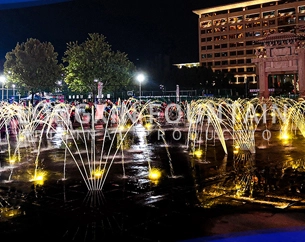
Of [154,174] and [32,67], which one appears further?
[32,67]

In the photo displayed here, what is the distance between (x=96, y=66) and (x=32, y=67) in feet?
29.1

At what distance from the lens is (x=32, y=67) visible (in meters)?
56.4

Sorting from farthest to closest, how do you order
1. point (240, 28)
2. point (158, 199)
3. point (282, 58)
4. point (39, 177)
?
point (240, 28), point (282, 58), point (39, 177), point (158, 199)

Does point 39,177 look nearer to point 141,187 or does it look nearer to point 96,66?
point 141,187

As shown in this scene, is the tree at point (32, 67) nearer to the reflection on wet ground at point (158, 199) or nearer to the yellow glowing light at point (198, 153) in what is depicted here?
the yellow glowing light at point (198, 153)

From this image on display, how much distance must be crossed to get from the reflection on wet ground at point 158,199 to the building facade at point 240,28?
329 feet

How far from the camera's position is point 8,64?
5769 centimetres

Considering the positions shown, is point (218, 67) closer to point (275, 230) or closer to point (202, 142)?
point (202, 142)

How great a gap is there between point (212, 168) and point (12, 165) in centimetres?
575

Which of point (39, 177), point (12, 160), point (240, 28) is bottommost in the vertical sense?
point (39, 177)

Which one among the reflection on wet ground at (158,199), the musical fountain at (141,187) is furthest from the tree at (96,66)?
the reflection on wet ground at (158,199)

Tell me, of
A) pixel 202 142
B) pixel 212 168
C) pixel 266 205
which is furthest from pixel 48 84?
pixel 266 205

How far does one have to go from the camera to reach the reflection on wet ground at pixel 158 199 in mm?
5754

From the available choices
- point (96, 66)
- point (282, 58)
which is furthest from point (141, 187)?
point (96, 66)
